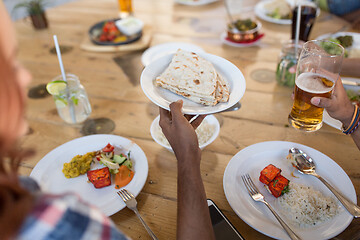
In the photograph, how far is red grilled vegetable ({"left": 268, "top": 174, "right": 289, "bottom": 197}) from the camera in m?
1.08

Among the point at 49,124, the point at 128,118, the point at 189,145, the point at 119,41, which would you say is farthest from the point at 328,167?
the point at 119,41

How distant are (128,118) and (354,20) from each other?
6.48ft

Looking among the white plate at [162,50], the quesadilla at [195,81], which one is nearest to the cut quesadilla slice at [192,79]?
→ the quesadilla at [195,81]

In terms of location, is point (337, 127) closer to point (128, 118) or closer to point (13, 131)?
point (128, 118)

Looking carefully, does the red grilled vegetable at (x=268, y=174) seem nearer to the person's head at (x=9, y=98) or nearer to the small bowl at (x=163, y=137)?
the small bowl at (x=163, y=137)

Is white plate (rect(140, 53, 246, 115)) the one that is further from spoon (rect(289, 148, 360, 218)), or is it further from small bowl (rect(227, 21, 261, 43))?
small bowl (rect(227, 21, 261, 43))

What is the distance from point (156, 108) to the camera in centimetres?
164

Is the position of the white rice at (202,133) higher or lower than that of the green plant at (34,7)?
lower

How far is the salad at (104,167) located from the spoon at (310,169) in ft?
2.16

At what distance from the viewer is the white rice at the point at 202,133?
1.33m

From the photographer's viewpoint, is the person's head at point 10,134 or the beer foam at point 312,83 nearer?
the person's head at point 10,134

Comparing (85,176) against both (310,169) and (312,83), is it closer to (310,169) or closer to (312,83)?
(310,169)

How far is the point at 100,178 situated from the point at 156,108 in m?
0.60

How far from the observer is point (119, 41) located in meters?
2.20
